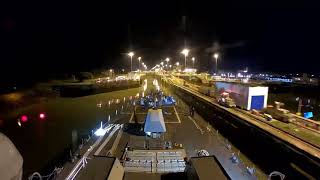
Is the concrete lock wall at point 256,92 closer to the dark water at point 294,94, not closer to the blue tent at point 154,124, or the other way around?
the blue tent at point 154,124

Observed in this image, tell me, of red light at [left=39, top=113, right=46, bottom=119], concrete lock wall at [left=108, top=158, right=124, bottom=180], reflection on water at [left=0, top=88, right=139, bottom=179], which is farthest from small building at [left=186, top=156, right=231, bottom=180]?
red light at [left=39, top=113, right=46, bottom=119]

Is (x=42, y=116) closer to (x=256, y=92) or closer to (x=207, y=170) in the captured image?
(x=256, y=92)

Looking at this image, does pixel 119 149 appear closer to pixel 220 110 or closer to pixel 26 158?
pixel 26 158

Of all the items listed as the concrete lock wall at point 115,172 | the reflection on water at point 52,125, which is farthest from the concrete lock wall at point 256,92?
the concrete lock wall at point 115,172

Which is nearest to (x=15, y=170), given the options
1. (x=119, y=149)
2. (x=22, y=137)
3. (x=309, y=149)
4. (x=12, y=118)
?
(x=119, y=149)

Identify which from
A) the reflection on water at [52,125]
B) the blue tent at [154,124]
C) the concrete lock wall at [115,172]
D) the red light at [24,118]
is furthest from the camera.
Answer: the red light at [24,118]

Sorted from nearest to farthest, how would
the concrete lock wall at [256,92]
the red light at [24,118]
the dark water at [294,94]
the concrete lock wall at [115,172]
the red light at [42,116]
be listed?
the concrete lock wall at [115,172] < the concrete lock wall at [256,92] < the red light at [24,118] < the red light at [42,116] < the dark water at [294,94]

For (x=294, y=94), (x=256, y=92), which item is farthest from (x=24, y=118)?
(x=294, y=94)

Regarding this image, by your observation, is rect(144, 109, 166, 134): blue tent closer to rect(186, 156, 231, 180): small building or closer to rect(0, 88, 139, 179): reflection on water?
rect(186, 156, 231, 180): small building
